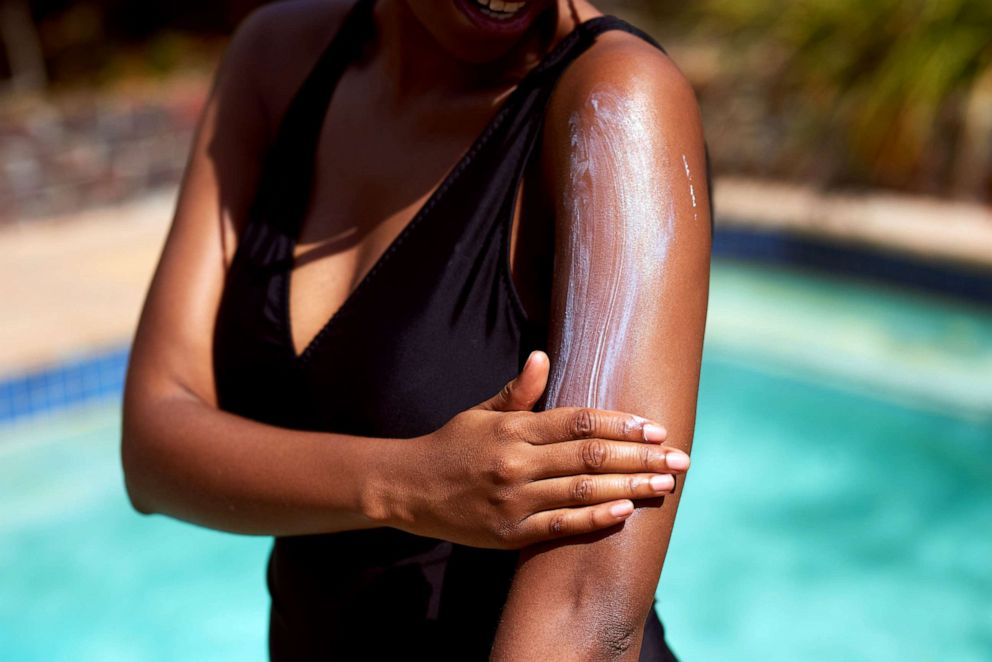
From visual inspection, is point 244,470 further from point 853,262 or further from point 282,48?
point 853,262

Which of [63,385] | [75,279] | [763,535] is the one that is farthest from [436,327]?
[75,279]

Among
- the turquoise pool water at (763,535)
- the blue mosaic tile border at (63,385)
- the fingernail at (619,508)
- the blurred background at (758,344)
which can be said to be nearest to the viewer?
the fingernail at (619,508)

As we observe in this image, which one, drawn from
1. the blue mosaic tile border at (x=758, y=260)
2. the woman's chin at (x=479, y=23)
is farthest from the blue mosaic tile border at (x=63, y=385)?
the woman's chin at (x=479, y=23)

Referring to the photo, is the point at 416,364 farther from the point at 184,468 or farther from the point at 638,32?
the point at 638,32

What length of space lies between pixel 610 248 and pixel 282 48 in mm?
695

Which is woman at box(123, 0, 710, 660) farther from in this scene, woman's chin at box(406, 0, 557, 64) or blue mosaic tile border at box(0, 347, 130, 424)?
blue mosaic tile border at box(0, 347, 130, 424)

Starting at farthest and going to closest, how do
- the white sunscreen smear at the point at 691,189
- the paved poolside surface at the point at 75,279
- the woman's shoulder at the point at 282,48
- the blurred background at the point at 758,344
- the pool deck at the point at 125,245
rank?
the pool deck at the point at 125,245 → the paved poolside surface at the point at 75,279 → the blurred background at the point at 758,344 → the woman's shoulder at the point at 282,48 → the white sunscreen smear at the point at 691,189

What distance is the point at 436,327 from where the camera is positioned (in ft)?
4.11

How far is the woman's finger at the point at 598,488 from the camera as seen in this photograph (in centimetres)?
103

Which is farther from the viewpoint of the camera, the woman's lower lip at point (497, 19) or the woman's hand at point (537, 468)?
the woman's lower lip at point (497, 19)

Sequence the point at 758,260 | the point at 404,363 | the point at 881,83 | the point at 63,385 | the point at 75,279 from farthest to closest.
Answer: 1. the point at 758,260
2. the point at 881,83
3. the point at 75,279
4. the point at 63,385
5. the point at 404,363

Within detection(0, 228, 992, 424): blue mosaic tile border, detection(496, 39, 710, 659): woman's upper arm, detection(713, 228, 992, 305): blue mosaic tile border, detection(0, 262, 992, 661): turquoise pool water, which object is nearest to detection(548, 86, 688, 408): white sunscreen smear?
detection(496, 39, 710, 659): woman's upper arm

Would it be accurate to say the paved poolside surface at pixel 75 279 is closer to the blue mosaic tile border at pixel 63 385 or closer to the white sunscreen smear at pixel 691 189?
the blue mosaic tile border at pixel 63 385

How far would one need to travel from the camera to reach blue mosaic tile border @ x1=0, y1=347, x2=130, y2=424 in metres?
4.96
